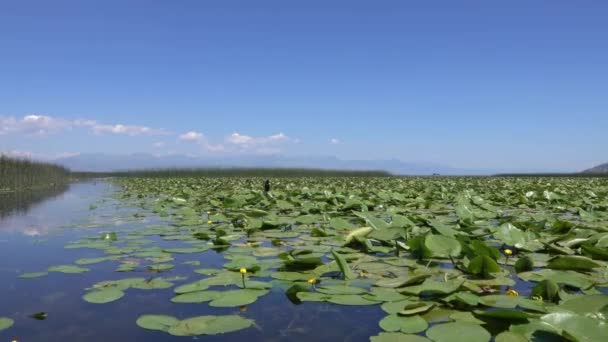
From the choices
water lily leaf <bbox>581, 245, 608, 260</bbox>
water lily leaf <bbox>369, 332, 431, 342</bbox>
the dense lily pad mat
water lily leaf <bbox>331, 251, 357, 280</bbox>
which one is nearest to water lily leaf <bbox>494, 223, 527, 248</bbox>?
the dense lily pad mat

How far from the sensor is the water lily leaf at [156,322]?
172 centimetres

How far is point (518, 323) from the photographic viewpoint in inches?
63.4

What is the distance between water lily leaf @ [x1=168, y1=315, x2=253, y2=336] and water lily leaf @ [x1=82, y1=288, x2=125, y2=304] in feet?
1.72

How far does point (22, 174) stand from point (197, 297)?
1561 cm

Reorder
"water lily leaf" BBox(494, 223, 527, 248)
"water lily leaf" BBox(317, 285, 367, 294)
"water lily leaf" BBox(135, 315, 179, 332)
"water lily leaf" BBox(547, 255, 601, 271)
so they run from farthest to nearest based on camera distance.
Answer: "water lily leaf" BBox(494, 223, 527, 248), "water lily leaf" BBox(547, 255, 601, 271), "water lily leaf" BBox(317, 285, 367, 294), "water lily leaf" BBox(135, 315, 179, 332)

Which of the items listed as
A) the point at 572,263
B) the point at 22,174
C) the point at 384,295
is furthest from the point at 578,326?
the point at 22,174

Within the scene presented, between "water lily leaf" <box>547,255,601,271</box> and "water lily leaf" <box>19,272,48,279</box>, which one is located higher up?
"water lily leaf" <box>547,255,601,271</box>

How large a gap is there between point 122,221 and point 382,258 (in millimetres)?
3523

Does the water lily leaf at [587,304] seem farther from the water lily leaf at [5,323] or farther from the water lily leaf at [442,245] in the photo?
the water lily leaf at [5,323]

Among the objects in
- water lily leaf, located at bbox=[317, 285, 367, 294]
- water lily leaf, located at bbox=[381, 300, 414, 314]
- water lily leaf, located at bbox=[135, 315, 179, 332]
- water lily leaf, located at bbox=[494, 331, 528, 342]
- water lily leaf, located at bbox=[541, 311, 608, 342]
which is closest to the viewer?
water lily leaf, located at bbox=[541, 311, 608, 342]

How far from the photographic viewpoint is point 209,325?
172 cm

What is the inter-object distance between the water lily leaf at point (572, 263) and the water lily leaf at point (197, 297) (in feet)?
6.01

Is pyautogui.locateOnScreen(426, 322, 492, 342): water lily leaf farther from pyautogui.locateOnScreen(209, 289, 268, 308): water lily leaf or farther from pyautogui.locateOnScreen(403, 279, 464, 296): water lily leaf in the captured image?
pyautogui.locateOnScreen(209, 289, 268, 308): water lily leaf

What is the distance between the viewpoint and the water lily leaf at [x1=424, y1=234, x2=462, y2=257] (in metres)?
2.72
